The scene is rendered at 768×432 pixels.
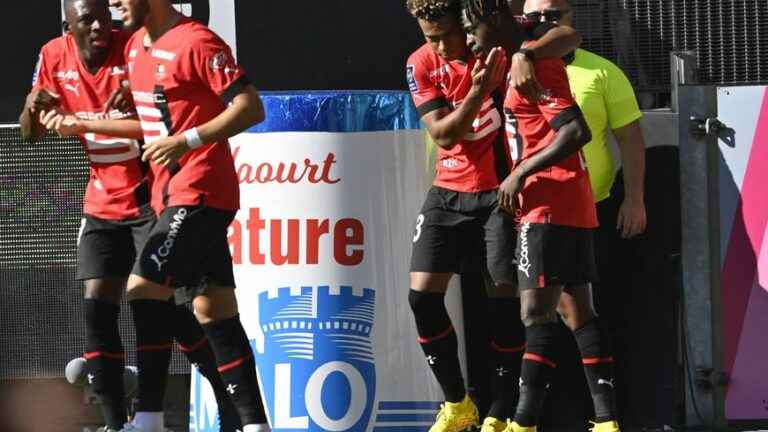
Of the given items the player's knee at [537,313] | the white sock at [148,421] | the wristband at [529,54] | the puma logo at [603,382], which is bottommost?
the puma logo at [603,382]

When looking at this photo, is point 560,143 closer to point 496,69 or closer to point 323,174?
point 496,69

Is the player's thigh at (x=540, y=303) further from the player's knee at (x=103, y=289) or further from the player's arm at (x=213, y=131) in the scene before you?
the player's knee at (x=103, y=289)

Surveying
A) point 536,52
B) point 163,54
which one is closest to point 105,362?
point 163,54

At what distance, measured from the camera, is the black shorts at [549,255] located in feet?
22.4

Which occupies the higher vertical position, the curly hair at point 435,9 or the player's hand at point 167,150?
the curly hair at point 435,9

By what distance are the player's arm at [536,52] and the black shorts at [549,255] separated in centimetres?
55

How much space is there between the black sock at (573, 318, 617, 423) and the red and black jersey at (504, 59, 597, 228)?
526 mm

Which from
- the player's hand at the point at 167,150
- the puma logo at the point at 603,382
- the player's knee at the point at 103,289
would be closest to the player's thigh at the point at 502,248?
the puma logo at the point at 603,382

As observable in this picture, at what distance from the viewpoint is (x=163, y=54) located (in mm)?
6652

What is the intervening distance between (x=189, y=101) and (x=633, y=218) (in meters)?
2.32

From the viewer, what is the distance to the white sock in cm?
692

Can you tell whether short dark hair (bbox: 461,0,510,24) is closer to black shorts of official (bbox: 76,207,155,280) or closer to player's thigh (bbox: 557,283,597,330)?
player's thigh (bbox: 557,283,597,330)

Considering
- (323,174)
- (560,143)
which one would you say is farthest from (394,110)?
(560,143)

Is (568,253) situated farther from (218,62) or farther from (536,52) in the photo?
(218,62)
